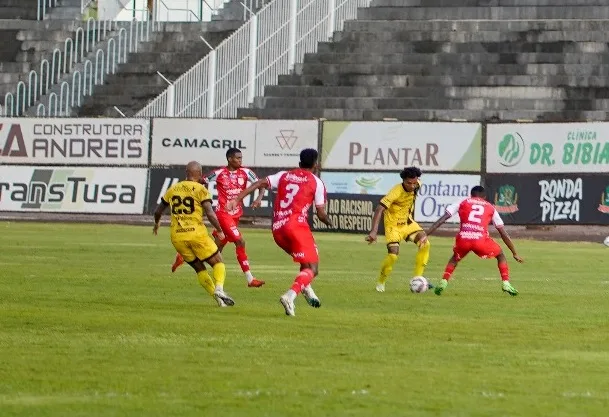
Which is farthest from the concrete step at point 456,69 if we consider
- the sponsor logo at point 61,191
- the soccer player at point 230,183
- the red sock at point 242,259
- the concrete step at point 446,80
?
the red sock at point 242,259

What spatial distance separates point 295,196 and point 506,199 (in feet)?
72.5

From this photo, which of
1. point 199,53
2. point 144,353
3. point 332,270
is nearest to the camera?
point 144,353

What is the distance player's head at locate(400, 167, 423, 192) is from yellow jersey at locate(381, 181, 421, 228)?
0.36 feet

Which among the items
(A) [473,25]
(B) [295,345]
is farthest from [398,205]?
(A) [473,25]

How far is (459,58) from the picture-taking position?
4653 centimetres

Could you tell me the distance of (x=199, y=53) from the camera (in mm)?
50781

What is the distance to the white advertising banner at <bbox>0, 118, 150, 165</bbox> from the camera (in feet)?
141

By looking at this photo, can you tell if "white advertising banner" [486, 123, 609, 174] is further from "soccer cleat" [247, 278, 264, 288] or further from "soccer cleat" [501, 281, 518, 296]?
"soccer cleat" [247, 278, 264, 288]

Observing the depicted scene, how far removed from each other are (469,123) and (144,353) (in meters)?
27.7

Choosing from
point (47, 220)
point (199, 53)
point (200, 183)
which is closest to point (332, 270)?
point (200, 183)

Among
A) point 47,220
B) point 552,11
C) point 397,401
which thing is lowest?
point 47,220

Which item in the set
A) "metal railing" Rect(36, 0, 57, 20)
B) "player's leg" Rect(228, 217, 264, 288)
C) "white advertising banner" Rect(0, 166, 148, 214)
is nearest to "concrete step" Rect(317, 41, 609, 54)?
"white advertising banner" Rect(0, 166, 148, 214)

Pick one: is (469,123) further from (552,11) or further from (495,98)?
(552,11)

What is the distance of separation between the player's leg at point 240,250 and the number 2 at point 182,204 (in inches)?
111
